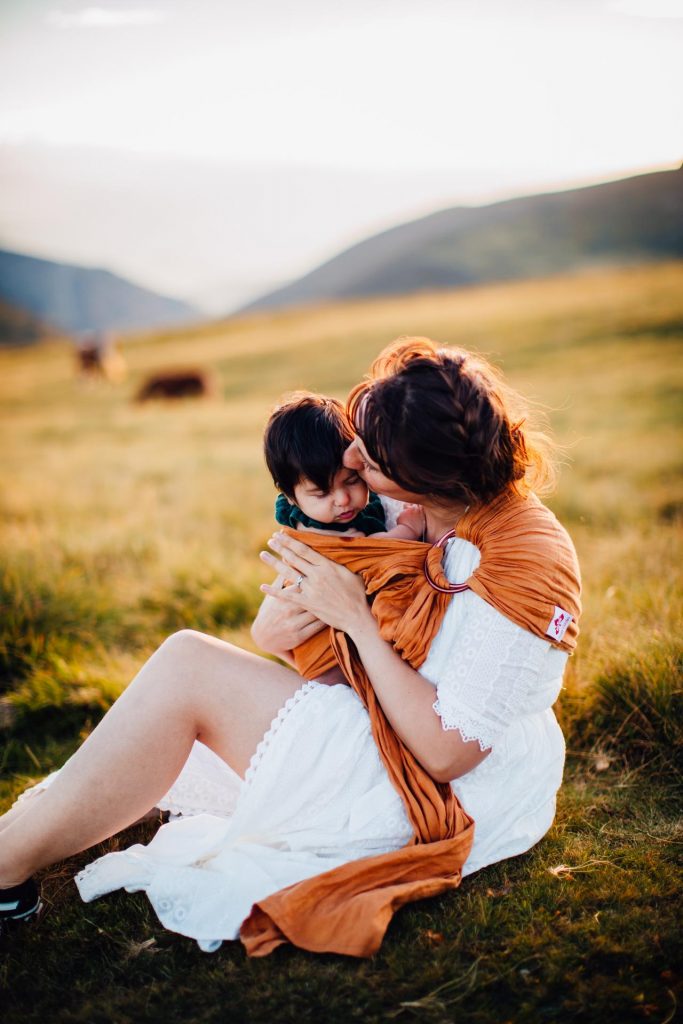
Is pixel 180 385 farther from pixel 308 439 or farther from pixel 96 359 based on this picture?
pixel 308 439

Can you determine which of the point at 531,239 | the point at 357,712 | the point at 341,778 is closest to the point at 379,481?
the point at 357,712

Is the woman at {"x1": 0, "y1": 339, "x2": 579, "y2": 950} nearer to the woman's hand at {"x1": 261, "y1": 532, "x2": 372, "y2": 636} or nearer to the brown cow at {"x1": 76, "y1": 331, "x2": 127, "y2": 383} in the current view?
the woman's hand at {"x1": 261, "y1": 532, "x2": 372, "y2": 636}

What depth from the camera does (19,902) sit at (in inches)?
92.0

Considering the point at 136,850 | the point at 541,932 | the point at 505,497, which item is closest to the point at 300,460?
the point at 505,497

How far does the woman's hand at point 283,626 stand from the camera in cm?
246

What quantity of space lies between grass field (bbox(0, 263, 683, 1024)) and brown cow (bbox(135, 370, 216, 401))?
32.7ft

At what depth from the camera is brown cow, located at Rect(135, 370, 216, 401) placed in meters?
20.5

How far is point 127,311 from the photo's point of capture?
86.1m

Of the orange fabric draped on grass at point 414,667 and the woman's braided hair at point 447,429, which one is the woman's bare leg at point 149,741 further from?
the woman's braided hair at point 447,429

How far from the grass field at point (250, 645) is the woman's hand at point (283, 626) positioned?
0.93 m

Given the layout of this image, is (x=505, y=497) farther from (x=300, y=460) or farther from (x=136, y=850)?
(x=136, y=850)

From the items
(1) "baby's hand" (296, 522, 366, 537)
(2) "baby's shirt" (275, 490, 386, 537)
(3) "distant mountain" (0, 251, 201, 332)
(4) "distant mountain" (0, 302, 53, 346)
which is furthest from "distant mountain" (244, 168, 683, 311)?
(1) "baby's hand" (296, 522, 366, 537)

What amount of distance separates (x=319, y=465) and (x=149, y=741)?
106 cm

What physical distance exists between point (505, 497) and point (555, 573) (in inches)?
11.7
